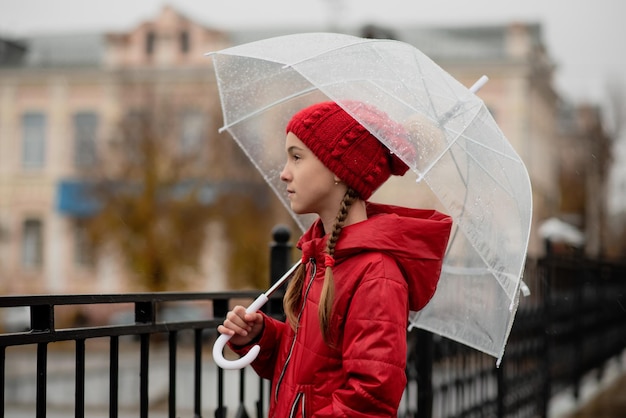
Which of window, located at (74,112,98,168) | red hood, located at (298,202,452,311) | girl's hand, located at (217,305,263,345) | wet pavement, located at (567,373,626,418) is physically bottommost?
wet pavement, located at (567,373,626,418)

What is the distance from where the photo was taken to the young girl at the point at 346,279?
8.45 feet

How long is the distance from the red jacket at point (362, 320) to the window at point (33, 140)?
41412 mm

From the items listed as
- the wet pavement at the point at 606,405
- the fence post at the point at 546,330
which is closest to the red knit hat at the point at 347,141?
the fence post at the point at 546,330

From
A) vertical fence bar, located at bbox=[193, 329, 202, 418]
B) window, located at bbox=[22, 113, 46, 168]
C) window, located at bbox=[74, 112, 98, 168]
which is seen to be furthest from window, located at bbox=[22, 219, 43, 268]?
vertical fence bar, located at bbox=[193, 329, 202, 418]

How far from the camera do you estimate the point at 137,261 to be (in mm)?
35125

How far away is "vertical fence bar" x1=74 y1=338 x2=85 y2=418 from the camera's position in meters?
2.91

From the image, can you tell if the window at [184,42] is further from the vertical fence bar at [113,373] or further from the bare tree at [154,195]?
the vertical fence bar at [113,373]

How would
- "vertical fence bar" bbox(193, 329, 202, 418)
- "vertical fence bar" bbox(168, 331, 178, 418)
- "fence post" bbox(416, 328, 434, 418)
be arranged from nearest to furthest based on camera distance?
"vertical fence bar" bbox(168, 331, 178, 418) < "vertical fence bar" bbox(193, 329, 202, 418) < "fence post" bbox(416, 328, 434, 418)

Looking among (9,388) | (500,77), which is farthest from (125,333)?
(500,77)

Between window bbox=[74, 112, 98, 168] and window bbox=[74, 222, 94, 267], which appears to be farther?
window bbox=[74, 222, 94, 267]

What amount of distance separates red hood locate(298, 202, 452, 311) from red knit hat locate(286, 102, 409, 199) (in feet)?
0.44

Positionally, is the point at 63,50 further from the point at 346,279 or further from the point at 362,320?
the point at 362,320

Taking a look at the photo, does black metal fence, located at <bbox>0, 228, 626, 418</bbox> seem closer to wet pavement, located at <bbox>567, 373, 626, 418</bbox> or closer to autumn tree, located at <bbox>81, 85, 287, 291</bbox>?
wet pavement, located at <bbox>567, 373, 626, 418</bbox>

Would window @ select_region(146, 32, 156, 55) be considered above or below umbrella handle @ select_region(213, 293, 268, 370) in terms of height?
above
